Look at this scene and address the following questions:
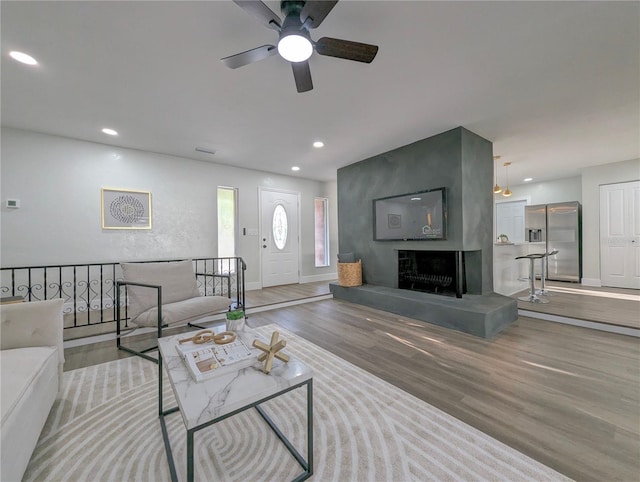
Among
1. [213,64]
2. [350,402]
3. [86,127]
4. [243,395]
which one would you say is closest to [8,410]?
[243,395]

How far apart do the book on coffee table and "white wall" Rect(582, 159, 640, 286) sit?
7137mm

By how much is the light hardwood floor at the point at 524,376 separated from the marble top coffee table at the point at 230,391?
1.02 metres

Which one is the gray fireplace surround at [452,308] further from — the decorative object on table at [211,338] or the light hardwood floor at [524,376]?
the decorative object on table at [211,338]

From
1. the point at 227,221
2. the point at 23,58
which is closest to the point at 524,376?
the point at 23,58

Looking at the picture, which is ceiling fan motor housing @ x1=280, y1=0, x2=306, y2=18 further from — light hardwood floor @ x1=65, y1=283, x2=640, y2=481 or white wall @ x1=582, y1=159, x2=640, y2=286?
white wall @ x1=582, y1=159, x2=640, y2=286

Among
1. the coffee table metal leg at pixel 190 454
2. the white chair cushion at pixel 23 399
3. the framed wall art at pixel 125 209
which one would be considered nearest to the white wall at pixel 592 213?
the coffee table metal leg at pixel 190 454

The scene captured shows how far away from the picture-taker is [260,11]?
1484 millimetres

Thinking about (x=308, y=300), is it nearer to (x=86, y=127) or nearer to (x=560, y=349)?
(x=560, y=349)

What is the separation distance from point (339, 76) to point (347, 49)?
66 cm

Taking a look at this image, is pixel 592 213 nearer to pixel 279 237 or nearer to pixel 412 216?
pixel 412 216

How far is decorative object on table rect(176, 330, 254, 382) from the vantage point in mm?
1254

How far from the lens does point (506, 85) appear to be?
2.51 metres

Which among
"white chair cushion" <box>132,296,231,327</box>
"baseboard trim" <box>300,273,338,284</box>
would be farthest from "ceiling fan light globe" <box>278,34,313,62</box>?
"baseboard trim" <box>300,273,338,284</box>

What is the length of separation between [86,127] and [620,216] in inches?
359
